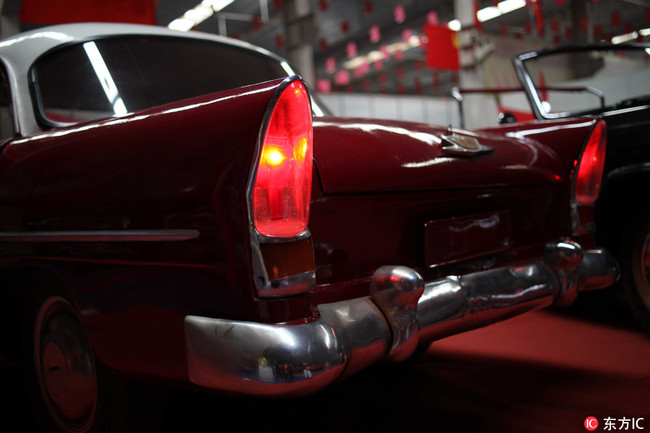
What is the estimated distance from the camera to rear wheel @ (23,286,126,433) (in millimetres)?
1608

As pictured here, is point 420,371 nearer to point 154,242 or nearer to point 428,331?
point 428,331

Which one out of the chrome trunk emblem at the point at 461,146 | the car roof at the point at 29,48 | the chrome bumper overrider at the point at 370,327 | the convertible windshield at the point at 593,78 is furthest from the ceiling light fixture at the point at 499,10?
the chrome bumper overrider at the point at 370,327

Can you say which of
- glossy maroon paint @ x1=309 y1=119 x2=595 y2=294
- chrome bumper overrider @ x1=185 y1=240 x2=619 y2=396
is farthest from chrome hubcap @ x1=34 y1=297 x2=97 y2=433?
glossy maroon paint @ x1=309 y1=119 x2=595 y2=294

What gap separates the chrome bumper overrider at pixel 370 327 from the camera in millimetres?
1206

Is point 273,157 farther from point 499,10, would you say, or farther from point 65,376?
point 499,10

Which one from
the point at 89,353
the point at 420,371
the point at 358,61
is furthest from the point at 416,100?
the point at 89,353

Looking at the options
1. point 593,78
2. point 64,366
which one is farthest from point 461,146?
point 593,78

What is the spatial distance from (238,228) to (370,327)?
41 centimetres

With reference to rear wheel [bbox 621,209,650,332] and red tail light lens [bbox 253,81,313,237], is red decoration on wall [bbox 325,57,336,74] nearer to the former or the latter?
rear wheel [bbox 621,209,650,332]

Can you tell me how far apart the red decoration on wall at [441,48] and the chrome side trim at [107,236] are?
853 centimetres

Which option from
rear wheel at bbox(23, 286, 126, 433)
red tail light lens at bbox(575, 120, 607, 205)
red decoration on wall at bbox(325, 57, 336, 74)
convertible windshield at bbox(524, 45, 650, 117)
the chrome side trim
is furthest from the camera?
red decoration on wall at bbox(325, 57, 336, 74)

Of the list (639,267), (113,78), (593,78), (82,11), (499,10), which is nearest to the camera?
(113,78)

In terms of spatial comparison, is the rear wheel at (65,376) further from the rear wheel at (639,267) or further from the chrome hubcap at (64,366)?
the rear wheel at (639,267)

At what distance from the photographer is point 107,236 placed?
147 centimetres
